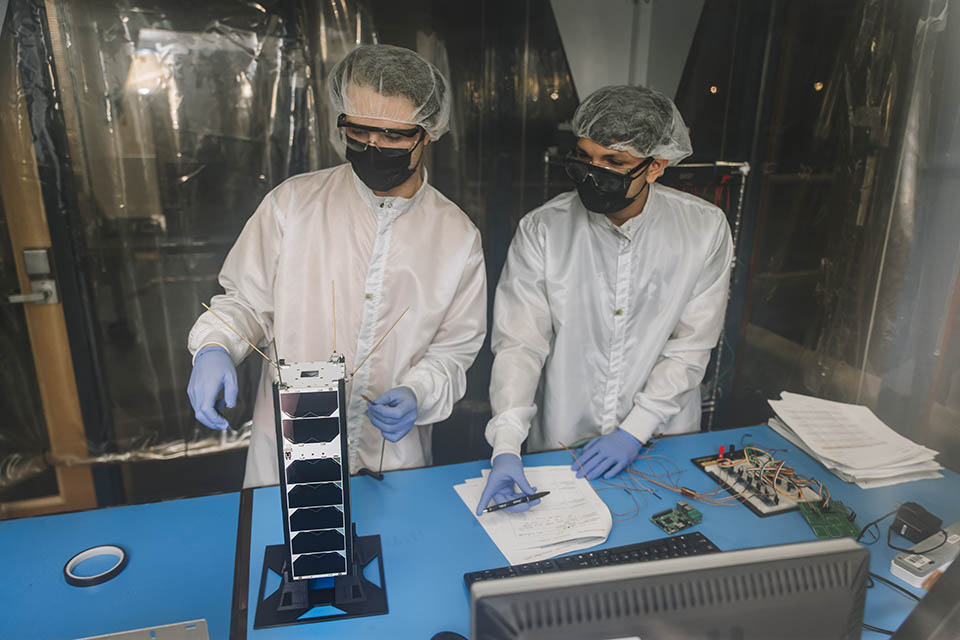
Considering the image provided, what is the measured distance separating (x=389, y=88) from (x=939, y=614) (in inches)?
51.9

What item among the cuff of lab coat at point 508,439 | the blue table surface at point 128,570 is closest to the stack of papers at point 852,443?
the cuff of lab coat at point 508,439

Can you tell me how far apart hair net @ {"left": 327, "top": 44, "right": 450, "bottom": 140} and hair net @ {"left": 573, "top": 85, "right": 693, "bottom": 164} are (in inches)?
15.0

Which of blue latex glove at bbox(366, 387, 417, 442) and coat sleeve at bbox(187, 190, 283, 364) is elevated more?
coat sleeve at bbox(187, 190, 283, 364)

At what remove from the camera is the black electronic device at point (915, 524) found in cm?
117

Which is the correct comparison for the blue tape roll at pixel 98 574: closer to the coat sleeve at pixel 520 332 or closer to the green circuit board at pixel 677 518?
the coat sleeve at pixel 520 332

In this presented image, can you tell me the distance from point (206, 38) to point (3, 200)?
82cm

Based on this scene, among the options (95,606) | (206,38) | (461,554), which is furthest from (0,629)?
(206,38)

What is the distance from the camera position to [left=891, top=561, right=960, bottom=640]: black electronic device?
1.60 feet

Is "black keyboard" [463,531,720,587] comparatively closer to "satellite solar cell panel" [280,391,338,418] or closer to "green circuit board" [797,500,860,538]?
"green circuit board" [797,500,860,538]

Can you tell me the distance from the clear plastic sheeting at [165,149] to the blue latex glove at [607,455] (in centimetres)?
142

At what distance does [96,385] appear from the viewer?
2.21m

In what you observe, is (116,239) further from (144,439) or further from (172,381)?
(144,439)

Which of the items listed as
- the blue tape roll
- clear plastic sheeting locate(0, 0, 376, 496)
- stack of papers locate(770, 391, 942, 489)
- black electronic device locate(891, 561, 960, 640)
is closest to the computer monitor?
black electronic device locate(891, 561, 960, 640)

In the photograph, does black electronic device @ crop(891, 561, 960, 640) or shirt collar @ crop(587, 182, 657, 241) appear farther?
shirt collar @ crop(587, 182, 657, 241)
